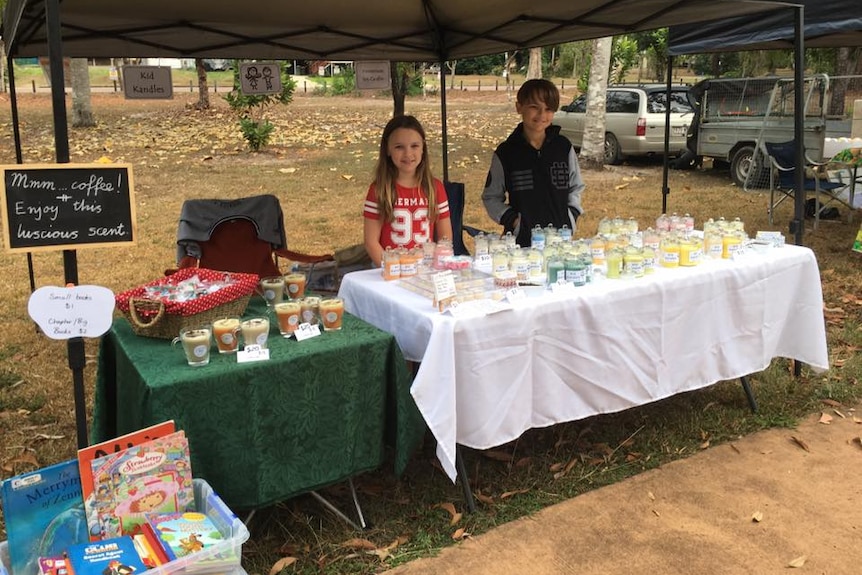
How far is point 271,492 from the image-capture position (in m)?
2.35

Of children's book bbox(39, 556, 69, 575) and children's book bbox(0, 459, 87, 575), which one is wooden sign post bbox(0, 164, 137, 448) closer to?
children's book bbox(0, 459, 87, 575)

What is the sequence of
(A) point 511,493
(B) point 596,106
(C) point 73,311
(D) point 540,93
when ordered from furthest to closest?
1. (B) point 596,106
2. (D) point 540,93
3. (A) point 511,493
4. (C) point 73,311

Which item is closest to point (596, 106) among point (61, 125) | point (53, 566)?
point (61, 125)

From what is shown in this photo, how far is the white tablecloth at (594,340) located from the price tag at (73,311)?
3.33 ft

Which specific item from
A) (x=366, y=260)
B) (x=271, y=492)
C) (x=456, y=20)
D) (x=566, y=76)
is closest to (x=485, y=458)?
(x=271, y=492)

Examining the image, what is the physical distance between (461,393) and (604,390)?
0.70 m

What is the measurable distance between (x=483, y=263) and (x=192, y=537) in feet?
5.70

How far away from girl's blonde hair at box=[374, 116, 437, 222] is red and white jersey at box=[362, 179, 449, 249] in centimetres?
2

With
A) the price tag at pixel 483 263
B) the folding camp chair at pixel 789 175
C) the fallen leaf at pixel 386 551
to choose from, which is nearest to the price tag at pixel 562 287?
the price tag at pixel 483 263

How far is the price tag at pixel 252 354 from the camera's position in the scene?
7.49 feet

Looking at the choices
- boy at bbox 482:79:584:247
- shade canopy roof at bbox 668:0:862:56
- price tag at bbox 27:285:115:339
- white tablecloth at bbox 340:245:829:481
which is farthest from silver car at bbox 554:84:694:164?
price tag at bbox 27:285:115:339

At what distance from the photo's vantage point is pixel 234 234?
4438mm

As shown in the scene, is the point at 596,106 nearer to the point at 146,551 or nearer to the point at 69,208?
the point at 69,208

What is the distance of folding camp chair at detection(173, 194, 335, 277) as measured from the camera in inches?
170
